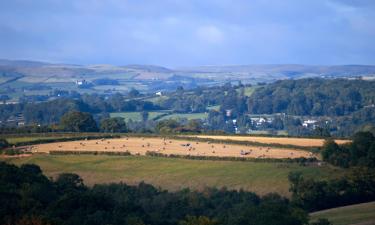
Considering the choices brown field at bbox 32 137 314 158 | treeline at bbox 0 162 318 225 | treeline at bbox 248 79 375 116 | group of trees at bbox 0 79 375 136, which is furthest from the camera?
treeline at bbox 248 79 375 116

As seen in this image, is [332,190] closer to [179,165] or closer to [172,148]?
[179,165]

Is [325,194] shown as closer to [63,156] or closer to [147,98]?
[63,156]

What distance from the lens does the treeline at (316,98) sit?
148m

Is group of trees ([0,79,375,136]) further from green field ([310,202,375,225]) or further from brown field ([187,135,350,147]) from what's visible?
green field ([310,202,375,225])

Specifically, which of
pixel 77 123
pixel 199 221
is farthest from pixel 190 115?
pixel 199 221

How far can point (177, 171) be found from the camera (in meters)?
64.7

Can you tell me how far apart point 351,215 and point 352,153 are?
850 inches

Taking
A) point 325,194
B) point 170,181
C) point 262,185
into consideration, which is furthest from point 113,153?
point 325,194

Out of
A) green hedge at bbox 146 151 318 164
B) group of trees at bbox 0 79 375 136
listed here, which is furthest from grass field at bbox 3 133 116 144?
group of trees at bbox 0 79 375 136

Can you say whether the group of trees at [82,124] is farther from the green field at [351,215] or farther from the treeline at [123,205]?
the green field at [351,215]

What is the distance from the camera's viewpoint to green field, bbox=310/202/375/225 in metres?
42.7

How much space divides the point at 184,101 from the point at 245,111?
13574 mm

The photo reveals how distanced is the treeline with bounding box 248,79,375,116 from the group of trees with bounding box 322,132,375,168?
3003 inches

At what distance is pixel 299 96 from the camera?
15650cm
